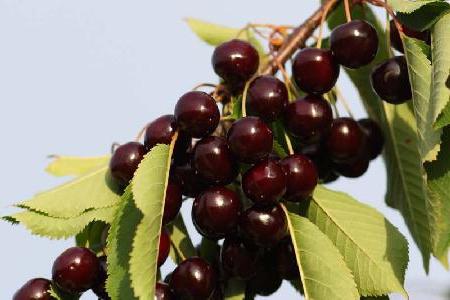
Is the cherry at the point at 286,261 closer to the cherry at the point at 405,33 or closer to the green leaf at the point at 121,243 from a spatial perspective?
the green leaf at the point at 121,243

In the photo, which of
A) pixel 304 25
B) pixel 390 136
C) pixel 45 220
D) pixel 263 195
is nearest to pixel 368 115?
pixel 390 136

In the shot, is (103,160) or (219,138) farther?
(103,160)

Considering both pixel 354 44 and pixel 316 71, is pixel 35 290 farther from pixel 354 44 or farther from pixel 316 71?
pixel 354 44

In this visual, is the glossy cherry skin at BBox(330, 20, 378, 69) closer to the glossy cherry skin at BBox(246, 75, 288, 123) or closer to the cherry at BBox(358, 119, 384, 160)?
the glossy cherry skin at BBox(246, 75, 288, 123)

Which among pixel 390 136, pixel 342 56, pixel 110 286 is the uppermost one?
pixel 342 56

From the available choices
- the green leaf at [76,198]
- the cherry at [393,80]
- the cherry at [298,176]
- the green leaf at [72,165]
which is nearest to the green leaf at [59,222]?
the green leaf at [76,198]

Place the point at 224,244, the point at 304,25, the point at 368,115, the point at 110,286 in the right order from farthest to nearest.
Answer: the point at 368,115 < the point at 304,25 < the point at 224,244 < the point at 110,286

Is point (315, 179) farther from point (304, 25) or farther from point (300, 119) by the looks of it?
point (304, 25)
